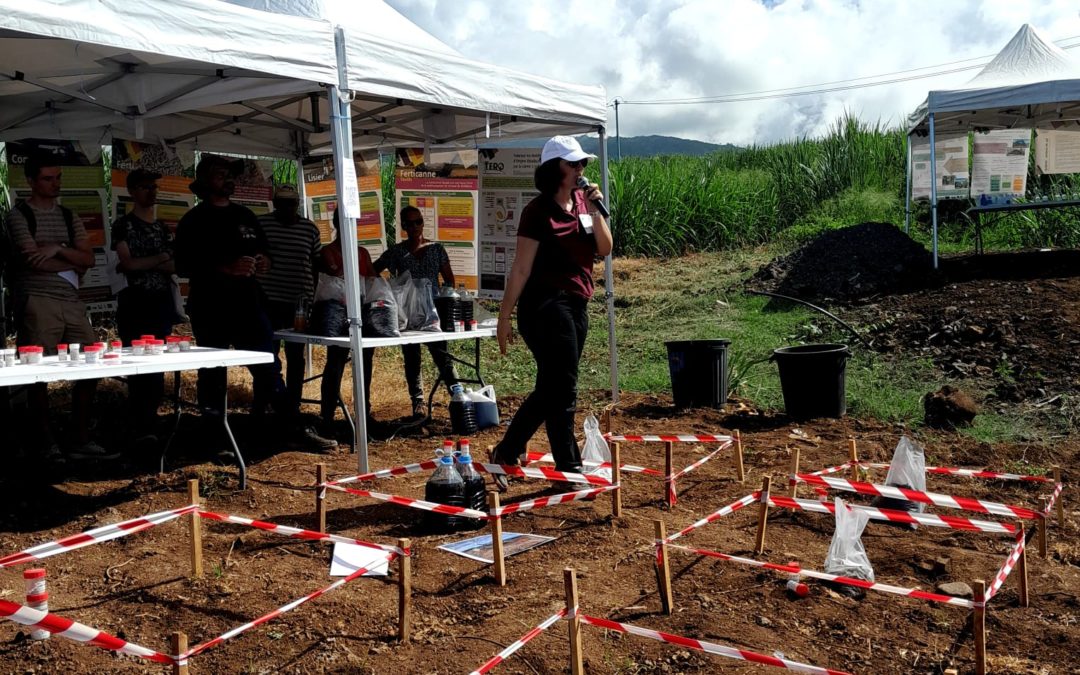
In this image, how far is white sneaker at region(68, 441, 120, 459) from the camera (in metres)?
6.11

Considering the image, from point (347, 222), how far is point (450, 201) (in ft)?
9.56

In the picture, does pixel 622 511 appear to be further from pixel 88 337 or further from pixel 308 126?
pixel 308 126

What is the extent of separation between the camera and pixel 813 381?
750 cm

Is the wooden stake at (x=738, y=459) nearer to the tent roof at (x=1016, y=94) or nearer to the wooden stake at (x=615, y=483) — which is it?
the wooden stake at (x=615, y=483)

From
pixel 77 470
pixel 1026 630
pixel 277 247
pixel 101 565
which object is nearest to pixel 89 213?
pixel 277 247

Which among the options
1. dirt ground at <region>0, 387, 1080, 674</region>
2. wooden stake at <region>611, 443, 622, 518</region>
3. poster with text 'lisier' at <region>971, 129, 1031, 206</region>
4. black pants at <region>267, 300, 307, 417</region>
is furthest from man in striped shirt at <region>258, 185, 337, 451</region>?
poster with text 'lisier' at <region>971, 129, 1031, 206</region>

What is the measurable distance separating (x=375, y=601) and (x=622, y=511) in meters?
1.69

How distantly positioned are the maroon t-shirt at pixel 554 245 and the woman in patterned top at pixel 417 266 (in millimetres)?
2683

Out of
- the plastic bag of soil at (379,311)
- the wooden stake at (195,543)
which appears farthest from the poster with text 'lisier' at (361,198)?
the wooden stake at (195,543)

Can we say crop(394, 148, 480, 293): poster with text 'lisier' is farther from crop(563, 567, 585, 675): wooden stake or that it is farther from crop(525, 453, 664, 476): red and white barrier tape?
crop(563, 567, 585, 675): wooden stake

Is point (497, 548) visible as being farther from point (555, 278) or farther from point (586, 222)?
point (586, 222)

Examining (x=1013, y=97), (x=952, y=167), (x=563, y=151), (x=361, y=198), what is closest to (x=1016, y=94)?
(x=1013, y=97)

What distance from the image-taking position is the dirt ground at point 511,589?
3.28 meters

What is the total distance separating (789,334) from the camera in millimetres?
10906
